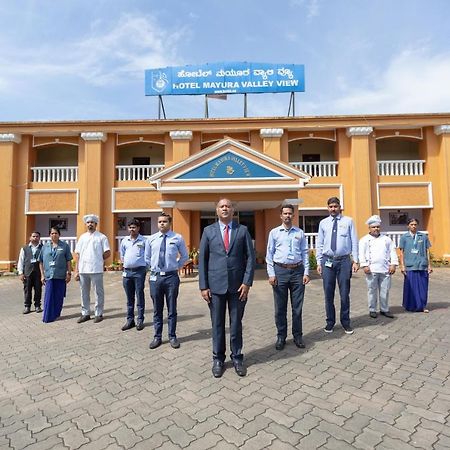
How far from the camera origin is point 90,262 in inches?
215

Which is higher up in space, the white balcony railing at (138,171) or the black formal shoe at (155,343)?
the white balcony railing at (138,171)

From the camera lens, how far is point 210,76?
1620 cm

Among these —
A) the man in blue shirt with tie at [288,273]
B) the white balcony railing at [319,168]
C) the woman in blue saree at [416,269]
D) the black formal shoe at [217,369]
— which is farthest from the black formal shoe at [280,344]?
the white balcony railing at [319,168]

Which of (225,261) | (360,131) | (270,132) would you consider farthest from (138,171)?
(225,261)

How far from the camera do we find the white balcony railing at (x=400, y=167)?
14.3 metres

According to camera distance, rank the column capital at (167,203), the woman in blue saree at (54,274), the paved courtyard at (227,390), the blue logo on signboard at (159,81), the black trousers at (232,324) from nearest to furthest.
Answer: the paved courtyard at (227,390) < the black trousers at (232,324) < the woman in blue saree at (54,274) < the column capital at (167,203) < the blue logo on signboard at (159,81)

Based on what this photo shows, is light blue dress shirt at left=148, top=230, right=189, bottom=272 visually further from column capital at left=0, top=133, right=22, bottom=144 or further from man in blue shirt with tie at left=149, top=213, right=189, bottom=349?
column capital at left=0, top=133, right=22, bottom=144

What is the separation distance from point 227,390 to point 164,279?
5.86 feet

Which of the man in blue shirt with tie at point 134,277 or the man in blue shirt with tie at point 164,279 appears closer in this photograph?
the man in blue shirt with tie at point 164,279

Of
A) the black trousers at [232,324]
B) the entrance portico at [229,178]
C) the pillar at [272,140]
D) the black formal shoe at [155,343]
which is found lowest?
the black formal shoe at [155,343]

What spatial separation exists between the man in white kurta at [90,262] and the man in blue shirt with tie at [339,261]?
12.6ft

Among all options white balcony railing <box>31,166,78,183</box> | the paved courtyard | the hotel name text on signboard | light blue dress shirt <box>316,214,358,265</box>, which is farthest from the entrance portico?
the hotel name text on signboard

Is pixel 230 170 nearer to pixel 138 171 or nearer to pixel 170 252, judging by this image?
pixel 170 252

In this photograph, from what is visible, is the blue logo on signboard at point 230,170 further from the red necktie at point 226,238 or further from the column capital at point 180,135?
the red necktie at point 226,238
